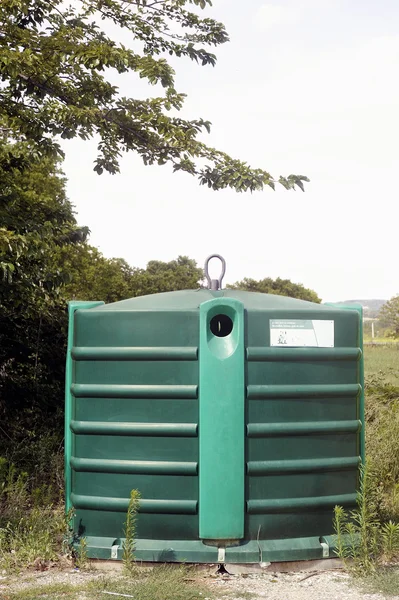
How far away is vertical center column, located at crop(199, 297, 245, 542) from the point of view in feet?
12.3

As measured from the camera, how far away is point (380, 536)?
14.1ft

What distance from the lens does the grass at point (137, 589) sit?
347 cm

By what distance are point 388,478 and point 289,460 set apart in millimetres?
2175

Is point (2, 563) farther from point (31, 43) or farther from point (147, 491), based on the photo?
point (31, 43)

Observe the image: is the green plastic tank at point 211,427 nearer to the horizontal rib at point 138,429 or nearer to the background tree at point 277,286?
the horizontal rib at point 138,429

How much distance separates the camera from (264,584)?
368 centimetres

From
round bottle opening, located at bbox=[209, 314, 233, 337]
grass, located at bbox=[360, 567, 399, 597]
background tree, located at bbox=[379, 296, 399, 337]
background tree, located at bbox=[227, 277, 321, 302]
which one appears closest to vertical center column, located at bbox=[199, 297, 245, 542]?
round bottle opening, located at bbox=[209, 314, 233, 337]

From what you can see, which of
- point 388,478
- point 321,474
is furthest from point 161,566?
point 388,478

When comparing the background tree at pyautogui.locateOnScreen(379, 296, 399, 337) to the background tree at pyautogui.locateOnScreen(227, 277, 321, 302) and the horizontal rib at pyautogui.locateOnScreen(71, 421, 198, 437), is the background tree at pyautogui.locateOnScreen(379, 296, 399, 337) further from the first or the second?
the horizontal rib at pyautogui.locateOnScreen(71, 421, 198, 437)

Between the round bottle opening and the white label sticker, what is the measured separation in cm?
25

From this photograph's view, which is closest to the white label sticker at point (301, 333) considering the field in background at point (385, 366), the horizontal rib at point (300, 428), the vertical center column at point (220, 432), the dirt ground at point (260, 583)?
the vertical center column at point (220, 432)

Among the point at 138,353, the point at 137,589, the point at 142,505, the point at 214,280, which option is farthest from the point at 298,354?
the point at 137,589

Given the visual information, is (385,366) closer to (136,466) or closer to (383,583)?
(383,583)

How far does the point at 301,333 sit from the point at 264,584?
1324 millimetres
